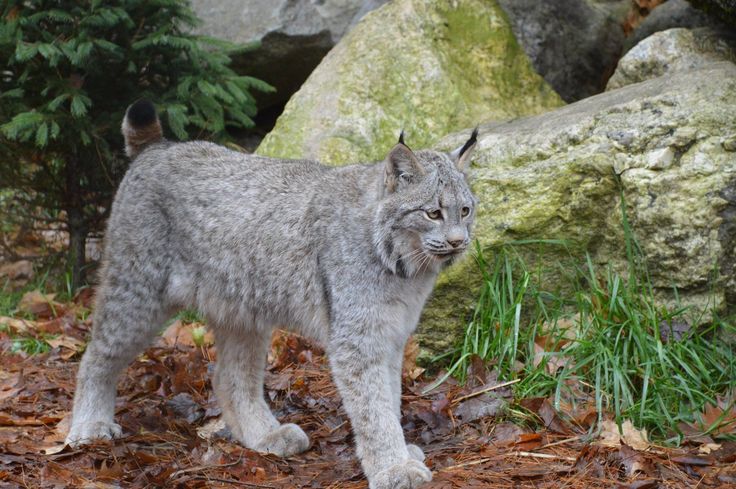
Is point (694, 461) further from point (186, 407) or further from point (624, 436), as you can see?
point (186, 407)

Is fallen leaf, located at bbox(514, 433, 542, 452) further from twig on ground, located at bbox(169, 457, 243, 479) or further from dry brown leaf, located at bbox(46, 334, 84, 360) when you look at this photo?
dry brown leaf, located at bbox(46, 334, 84, 360)

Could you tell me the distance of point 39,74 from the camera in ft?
21.6

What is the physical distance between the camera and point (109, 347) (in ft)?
15.3

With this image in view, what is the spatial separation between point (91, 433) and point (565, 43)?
5054 millimetres

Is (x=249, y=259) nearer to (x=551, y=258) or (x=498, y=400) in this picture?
(x=498, y=400)

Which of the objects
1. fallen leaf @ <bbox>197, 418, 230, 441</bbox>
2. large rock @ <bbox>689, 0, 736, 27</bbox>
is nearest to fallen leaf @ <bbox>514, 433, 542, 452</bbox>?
fallen leaf @ <bbox>197, 418, 230, 441</bbox>

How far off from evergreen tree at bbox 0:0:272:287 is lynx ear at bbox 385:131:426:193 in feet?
8.40

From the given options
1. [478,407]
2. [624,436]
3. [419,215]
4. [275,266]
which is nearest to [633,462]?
[624,436]

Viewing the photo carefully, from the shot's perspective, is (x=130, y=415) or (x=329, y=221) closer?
(x=329, y=221)

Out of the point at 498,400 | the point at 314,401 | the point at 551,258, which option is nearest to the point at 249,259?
the point at 314,401

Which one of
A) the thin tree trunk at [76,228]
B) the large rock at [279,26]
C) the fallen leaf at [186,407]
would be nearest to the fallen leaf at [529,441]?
the fallen leaf at [186,407]

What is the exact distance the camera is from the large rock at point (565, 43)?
761 cm

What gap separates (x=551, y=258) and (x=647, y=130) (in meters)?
0.88

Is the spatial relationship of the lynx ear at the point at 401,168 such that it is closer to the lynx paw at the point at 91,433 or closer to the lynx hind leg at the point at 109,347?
the lynx hind leg at the point at 109,347
